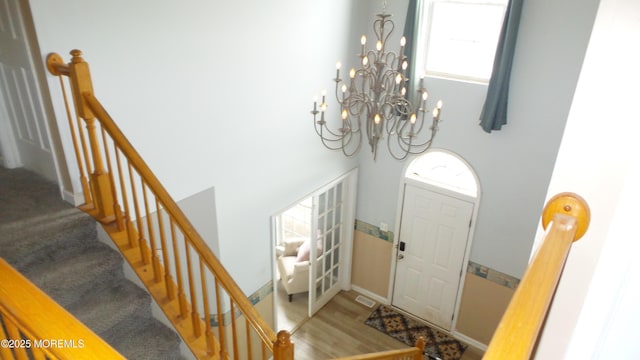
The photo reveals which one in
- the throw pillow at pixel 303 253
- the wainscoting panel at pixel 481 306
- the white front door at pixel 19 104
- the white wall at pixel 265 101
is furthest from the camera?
the throw pillow at pixel 303 253

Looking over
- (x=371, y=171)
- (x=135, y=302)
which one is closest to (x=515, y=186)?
(x=371, y=171)

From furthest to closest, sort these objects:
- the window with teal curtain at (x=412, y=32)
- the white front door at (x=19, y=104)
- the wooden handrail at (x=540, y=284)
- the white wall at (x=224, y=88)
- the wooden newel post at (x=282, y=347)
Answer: the window with teal curtain at (x=412, y=32)
the white wall at (x=224, y=88)
the white front door at (x=19, y=104)
the wooden newel post at (x=282, y=347)
the wooden handrail at (x=540, y=284)

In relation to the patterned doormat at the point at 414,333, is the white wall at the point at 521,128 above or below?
above

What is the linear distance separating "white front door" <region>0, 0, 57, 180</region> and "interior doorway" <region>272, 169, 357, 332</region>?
10.2 ft

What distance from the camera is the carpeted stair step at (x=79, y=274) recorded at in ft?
9.53

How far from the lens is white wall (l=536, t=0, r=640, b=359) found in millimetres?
1308

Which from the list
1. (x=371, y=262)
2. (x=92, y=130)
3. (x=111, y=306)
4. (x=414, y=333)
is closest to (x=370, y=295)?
(x=371, y=262)

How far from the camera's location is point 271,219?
16.9ft

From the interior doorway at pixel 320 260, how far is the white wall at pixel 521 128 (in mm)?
890

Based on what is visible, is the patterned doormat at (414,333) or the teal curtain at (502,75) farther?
the patterned doormat at (414,333)

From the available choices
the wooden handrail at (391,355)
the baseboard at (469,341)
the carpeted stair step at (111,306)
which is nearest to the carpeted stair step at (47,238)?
the carpeted stair step at (111,306)

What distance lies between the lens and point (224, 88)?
410 centimetres

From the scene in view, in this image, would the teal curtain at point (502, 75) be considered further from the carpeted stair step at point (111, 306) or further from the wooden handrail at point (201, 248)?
the carpeted stair step at point (111, 306)

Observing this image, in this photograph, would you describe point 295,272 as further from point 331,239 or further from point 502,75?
point 502,75
